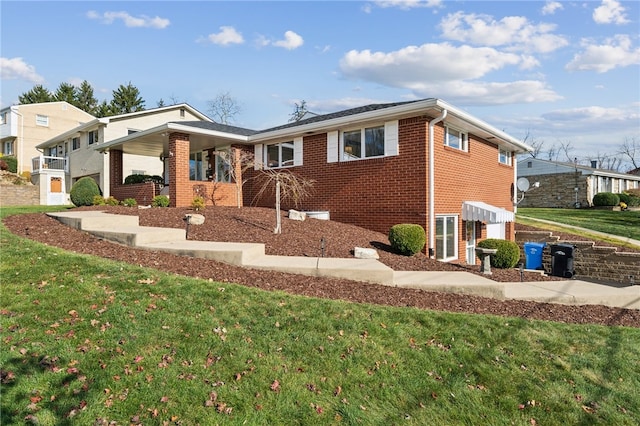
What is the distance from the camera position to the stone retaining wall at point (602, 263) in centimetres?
1259

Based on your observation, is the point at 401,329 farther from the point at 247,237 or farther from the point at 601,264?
the point at 601,264

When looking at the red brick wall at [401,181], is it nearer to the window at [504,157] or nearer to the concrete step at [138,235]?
the window at [504,157]

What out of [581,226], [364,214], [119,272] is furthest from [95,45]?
[581,226]

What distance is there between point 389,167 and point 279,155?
4.95 meters

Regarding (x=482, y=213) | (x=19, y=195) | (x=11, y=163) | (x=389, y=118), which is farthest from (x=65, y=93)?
(x=482, y=213)

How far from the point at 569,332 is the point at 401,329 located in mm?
2583

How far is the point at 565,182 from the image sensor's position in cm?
3222

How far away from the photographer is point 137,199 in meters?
15.6

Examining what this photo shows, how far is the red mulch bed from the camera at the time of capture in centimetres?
602

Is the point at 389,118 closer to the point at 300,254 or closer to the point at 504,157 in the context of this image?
the point at 300,254

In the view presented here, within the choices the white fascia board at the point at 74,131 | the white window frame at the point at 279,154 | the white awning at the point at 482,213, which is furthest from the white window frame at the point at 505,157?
the white fascia board at the point at 74,131

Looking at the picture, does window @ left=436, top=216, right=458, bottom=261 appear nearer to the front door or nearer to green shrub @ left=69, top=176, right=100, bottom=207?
the front door

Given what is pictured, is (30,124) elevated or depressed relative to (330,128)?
elevated

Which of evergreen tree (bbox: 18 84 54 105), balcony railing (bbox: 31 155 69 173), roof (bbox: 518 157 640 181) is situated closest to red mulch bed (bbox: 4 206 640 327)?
balcony railing (bbox: 31 155 69 173)
